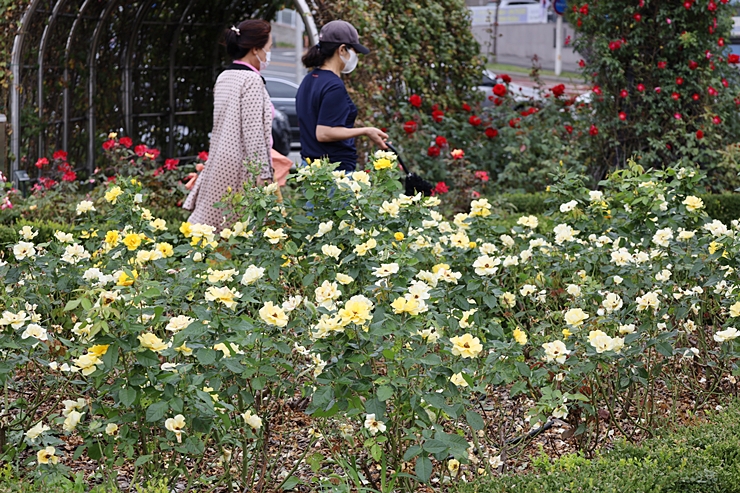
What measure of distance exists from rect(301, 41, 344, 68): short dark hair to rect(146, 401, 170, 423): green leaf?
2588 mm

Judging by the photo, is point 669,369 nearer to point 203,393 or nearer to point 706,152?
point 203,393

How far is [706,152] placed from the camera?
7.50 metres

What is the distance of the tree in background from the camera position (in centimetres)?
754

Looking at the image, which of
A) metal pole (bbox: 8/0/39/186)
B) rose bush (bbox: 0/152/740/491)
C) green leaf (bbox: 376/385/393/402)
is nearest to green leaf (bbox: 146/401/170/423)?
rose bush (bbox: 0/152/740/491)

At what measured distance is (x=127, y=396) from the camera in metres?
2.56

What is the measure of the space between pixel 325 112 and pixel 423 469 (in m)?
2.55

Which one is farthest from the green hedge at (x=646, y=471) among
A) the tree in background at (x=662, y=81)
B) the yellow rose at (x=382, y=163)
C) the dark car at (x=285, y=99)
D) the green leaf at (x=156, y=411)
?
the dark car at (x=285, y=99)

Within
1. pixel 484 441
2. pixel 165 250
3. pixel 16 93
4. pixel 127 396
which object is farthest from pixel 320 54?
pixel 16 93

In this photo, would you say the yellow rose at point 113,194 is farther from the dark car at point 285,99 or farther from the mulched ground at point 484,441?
the dark car at point 285,99

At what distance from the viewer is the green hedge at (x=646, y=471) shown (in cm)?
246

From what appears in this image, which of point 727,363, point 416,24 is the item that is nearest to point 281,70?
point 416,24

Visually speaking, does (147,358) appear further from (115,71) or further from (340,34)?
(115,71)

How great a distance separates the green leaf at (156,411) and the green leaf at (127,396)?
0.06 m

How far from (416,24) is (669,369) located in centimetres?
552
